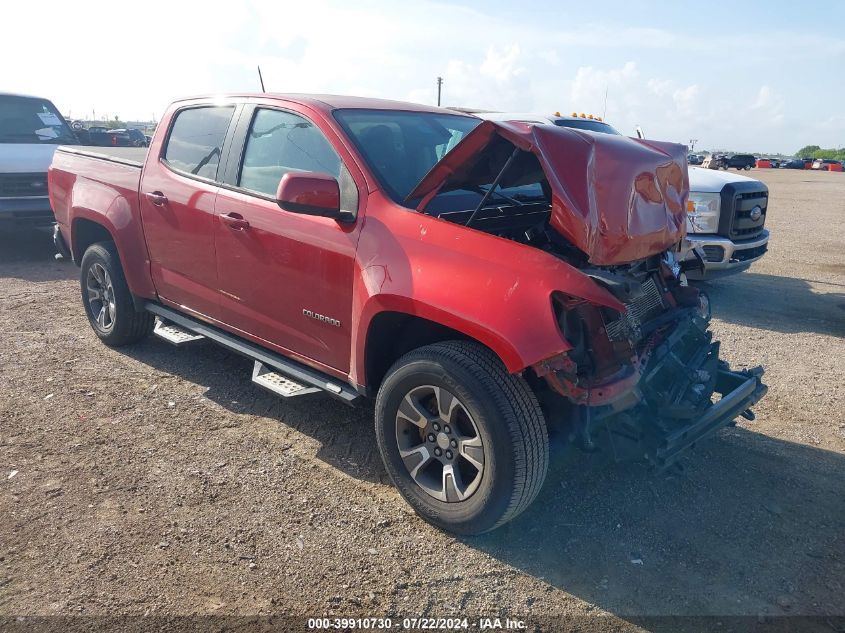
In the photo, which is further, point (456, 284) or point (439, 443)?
point (439, 443)

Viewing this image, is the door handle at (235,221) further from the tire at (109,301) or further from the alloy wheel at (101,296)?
the alloy wheel at (101,296)

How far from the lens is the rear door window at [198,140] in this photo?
442cm

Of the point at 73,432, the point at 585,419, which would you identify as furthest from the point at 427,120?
the point at 73,432

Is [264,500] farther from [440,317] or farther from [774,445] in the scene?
[774,445]

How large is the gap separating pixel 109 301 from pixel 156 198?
128 cm

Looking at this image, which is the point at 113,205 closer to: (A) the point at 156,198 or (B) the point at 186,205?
(A) the point at 156,198

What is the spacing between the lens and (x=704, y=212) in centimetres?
746

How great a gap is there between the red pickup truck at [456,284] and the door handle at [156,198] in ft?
0.08

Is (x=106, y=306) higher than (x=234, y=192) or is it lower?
lower

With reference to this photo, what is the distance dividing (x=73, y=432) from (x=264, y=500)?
151cm

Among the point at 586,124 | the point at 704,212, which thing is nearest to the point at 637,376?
the point at 704,212

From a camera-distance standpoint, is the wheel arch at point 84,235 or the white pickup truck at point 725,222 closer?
the wheel arch at point 84,235

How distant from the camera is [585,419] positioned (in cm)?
313

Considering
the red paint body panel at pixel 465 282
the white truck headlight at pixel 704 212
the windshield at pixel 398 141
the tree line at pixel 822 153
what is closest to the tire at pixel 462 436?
the red paint body panel at pixel 465 282
